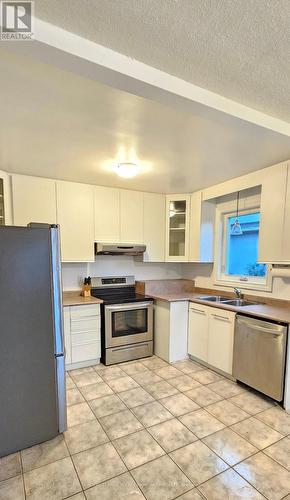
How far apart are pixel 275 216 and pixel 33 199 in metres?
2.65

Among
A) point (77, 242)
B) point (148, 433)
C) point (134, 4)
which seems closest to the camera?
point (134, 4)

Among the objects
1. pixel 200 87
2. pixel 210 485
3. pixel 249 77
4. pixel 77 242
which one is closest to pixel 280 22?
pixel 249 77

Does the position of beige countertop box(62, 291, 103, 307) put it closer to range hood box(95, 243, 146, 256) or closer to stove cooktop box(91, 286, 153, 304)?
stove cooktop box(91, 286, 153, 304)

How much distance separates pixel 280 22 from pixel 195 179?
210 centimetres

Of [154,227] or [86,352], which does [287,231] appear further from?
[86,352]

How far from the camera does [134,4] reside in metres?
0.85

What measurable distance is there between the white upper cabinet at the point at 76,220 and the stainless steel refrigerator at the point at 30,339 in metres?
1.20

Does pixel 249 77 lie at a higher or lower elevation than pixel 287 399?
higher

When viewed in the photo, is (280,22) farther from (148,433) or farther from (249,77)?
(148,433)

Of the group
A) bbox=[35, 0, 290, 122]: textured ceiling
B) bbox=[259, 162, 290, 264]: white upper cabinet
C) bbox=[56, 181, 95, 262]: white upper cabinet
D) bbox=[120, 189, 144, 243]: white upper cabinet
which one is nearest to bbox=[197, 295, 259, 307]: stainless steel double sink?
bbox=[259, 162, 290, 264]: white upper cabinet

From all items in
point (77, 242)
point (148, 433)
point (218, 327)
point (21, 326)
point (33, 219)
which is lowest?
point (148, 433)

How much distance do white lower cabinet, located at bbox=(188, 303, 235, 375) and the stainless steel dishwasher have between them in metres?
0.10

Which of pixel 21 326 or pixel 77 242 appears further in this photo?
pixel 77 242

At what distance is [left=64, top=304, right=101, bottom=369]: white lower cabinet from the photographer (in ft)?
9.75
